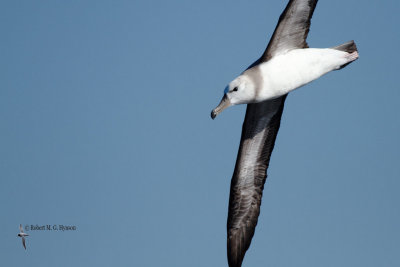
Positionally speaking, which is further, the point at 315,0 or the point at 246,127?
the point at 246,127

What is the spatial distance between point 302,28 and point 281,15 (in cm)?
45

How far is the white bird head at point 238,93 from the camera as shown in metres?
9.84

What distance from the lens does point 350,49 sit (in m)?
10.2

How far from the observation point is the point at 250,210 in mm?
12195

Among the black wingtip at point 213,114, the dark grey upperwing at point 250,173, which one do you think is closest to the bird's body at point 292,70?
the black wingtip at point 213,114

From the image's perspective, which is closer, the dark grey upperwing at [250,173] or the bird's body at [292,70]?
the bird's body at [292,70]

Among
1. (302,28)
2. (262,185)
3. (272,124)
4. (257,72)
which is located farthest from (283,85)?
(262,185)

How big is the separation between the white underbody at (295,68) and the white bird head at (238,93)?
125 mm

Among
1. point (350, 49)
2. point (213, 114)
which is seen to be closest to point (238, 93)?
point (213, 114)

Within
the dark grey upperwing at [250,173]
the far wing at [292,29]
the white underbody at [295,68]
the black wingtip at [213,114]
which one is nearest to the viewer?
the white underbody at [295,68]

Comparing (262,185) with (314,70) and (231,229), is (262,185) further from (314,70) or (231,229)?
(314,70)

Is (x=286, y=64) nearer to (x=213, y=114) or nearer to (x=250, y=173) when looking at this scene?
(x=213, y=114)

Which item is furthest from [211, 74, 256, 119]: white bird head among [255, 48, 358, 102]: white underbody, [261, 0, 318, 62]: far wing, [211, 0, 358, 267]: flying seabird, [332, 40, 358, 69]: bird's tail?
[332, 40, 358, 69]: bird's tail

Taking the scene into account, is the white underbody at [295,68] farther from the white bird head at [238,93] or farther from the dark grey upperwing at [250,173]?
the dark grey upperwing at [250,173]
